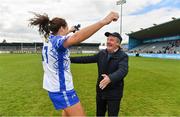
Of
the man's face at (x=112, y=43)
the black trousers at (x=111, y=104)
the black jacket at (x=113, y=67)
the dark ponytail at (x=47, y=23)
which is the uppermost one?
the dark ponytail at (x=47, y=23)

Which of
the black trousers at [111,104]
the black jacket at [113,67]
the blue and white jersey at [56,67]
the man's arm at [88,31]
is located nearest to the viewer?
the man's arm at [88,31]

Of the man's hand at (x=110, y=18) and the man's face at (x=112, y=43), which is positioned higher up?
the man's hand at (x=110, y=18)

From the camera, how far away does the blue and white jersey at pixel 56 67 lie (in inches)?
153

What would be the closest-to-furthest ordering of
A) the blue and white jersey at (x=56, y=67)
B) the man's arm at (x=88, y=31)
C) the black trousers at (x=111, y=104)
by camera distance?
the man's arm at (x=88, y=31)
the blue and white jersey at (x=56, y=67)
the black trousers at (x=111, y=104)

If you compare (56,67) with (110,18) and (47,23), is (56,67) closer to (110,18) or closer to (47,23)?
(47,23)

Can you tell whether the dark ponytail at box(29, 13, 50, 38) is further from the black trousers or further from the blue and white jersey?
the black trousers

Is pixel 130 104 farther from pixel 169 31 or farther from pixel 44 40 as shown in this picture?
pixel 169 31

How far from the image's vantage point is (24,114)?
7.76 m

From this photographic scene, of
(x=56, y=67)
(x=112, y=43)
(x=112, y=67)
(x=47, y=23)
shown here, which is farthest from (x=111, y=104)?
(x=47, y=23)

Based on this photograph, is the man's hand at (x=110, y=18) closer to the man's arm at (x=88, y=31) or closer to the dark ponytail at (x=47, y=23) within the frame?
the man's arm at (x=88, y=31)

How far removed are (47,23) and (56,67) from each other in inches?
27.2

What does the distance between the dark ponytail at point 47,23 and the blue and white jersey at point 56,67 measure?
0.46 feet

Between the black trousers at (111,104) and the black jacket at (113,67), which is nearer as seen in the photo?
the black jacket at (113,67)

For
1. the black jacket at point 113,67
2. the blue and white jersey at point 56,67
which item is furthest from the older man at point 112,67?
the blue and white jersey at point 56,67
